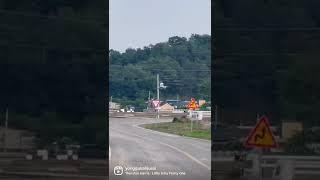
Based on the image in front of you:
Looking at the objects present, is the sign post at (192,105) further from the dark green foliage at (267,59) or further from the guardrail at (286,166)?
the guardrail at (286,166)

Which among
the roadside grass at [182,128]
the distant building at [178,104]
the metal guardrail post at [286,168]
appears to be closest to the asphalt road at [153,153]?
the roadside grass at [182,128]

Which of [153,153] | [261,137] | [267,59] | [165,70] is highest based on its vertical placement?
[267,59]

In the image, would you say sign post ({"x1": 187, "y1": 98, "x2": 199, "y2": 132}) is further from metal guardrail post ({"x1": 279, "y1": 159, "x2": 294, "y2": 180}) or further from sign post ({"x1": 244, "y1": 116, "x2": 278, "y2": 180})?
metal guardrail post ({"x1": 279, "y1": 159, "x2": 294, "y2": 180})

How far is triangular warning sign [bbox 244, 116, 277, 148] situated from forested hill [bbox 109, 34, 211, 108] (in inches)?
21.5

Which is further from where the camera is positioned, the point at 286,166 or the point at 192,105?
the point at 286,166

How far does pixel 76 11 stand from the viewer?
7977 millimetres

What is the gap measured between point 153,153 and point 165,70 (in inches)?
Result: 31.3

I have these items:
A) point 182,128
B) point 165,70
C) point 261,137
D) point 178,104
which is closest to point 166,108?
point 178,104

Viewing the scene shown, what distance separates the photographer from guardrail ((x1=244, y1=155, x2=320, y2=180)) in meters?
7.87

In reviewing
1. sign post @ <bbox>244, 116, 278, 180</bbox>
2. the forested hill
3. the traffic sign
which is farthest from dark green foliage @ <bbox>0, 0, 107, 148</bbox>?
sign post @ <bbox>244, 116, 278, 180</bbox>

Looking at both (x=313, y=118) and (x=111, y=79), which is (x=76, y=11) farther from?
(x=313, y=118)

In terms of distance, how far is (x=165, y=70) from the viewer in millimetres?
7883

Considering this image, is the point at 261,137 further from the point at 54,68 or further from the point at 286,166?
the point at 54,68

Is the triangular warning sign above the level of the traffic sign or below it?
below
